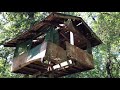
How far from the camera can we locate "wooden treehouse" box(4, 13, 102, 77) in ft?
26.5

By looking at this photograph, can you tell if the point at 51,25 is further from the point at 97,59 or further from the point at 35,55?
the point at 97,59

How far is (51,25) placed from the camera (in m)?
8.99

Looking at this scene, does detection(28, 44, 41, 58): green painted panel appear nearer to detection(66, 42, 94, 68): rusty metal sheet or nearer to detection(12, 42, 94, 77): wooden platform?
detection(12, 42, 94, 77): wooden platform

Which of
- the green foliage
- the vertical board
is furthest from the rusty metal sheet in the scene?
the green foliage

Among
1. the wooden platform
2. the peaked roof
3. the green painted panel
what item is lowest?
the wooden platform

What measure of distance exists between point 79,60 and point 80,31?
2.09 metres

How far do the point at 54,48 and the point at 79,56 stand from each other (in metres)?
1.11

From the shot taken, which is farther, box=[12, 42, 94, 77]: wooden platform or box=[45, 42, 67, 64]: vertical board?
box=[12, 42, 94, 77]: wooden platform

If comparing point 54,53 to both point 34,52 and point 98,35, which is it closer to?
point 34,52

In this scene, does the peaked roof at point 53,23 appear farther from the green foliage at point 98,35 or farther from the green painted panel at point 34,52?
the green foliage at point 98,35

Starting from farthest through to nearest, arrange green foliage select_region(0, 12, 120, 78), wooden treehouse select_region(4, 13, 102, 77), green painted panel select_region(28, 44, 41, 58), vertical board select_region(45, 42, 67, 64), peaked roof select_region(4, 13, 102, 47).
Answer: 1. green foliage select_region(0, 12, 120, 78)
2. peaked roof select_region(4, 13, 102, 47)
3. green painted panel select_region(28, 44, 41, 58)
4. wooden treehouse select_region(4, 13, 102, 77)
5. vertical board select_region(45, 42, 67, 64)

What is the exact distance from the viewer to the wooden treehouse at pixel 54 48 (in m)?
8.09
